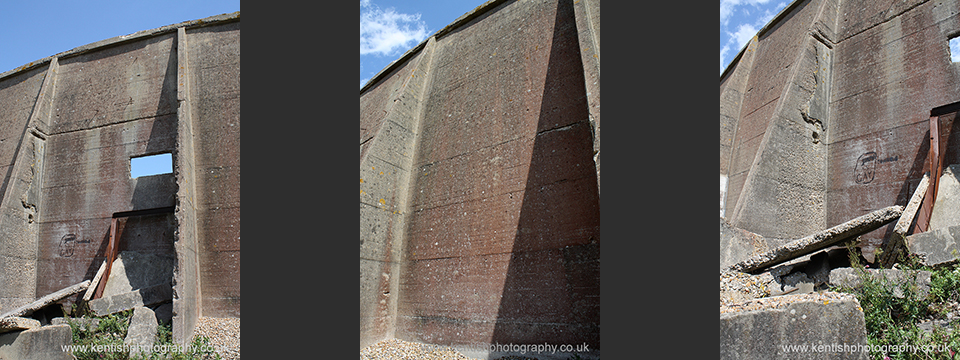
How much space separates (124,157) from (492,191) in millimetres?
6595

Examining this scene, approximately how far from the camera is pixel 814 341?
10.6 feet

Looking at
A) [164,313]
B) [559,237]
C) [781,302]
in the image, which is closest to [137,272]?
[164,313]

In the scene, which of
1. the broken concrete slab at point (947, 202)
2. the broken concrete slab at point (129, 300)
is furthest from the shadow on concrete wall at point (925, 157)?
the broken concrete slab at point (129, 300)

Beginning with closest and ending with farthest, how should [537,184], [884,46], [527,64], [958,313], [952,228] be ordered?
1. [958,313]
2. [952,228]
3. [537,184]
4. [527,64]
5. [884,46]

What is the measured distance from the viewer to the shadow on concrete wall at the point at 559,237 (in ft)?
17.6

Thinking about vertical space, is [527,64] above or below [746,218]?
above

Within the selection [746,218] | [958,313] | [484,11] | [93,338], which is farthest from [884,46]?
[93,338]

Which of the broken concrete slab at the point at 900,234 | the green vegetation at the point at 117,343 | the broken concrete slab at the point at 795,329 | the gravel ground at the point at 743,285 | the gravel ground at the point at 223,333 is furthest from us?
the gravel ground at the point at 223,333

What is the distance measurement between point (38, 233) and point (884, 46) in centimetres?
1462

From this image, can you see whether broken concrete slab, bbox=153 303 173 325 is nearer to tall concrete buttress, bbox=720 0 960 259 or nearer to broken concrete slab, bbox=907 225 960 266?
tall concrete buttress, bbox=720 0 960 259

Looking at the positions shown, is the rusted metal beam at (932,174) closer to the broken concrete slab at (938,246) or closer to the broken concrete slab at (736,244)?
the broken concrete slab at (938,246)

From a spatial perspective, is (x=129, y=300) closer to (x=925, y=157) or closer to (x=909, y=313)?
(x=909, y=313)

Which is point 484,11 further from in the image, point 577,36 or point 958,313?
point 958,313

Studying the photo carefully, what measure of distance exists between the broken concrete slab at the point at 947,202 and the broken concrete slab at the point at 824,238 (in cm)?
53
